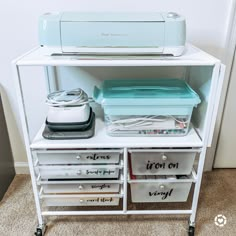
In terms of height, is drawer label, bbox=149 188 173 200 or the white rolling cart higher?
the white rolling cart

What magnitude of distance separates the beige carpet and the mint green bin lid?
62cm

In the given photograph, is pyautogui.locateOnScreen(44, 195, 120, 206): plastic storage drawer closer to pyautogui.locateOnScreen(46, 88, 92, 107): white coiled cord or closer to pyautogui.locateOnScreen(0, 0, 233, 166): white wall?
pyautogui.locateOnScreen(46, 88, 92, 107): white coiled cord

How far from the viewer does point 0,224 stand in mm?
1187

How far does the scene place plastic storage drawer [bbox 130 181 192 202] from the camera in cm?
107

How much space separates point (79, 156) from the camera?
3.28ft

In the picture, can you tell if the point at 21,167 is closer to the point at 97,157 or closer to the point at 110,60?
the point at 97,157

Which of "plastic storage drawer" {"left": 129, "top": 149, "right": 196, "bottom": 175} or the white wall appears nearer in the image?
"plastic storage drawer" {"left": 129, "top": 149, "right": 196, "bottom": 175}

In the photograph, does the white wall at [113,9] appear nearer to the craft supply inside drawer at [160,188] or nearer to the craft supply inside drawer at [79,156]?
the craft supply inside drawer at [79,156]

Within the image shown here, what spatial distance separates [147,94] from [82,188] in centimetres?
50

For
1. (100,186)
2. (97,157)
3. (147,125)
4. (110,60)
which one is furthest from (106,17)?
(100,186)

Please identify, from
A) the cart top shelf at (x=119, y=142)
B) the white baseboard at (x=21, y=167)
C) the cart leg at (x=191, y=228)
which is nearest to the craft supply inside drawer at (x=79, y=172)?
the cart top shelf at (x=119, y=142)

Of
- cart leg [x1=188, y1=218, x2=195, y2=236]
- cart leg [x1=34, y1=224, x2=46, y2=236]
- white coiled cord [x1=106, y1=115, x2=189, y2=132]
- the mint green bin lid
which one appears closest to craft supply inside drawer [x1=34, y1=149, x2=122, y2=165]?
white coiled cord [x1=106, y1=115, x2=189, y2=132]

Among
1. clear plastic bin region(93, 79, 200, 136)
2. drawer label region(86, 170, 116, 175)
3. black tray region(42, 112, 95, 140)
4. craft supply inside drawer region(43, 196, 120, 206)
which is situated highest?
clear plastic bin region(93, 79, 200, 136)

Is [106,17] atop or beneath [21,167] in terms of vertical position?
atop
